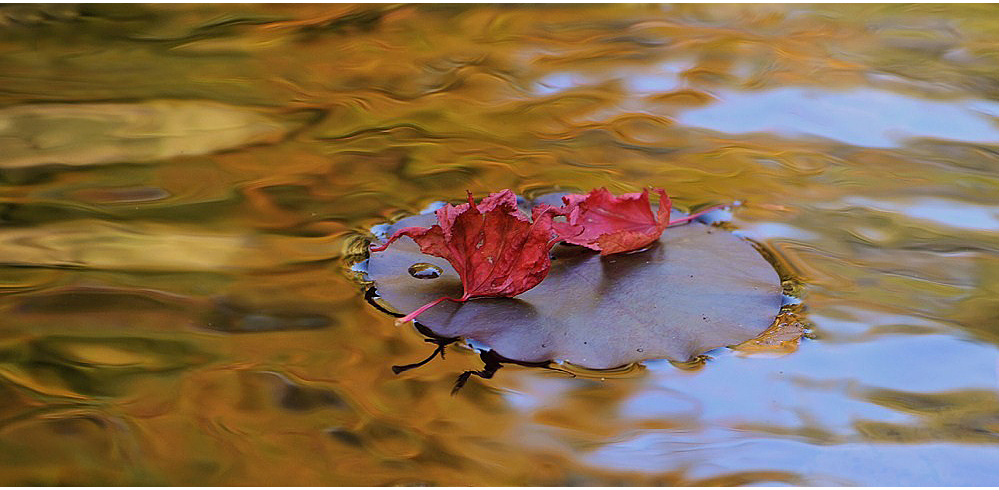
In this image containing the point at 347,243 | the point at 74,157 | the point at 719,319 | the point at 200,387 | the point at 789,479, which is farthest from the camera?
the point at 74,157

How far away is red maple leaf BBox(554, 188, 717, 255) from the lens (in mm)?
1589

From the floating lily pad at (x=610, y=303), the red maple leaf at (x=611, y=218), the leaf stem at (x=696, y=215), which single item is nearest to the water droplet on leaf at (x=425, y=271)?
the floating lily pad at (x=610, y=303)

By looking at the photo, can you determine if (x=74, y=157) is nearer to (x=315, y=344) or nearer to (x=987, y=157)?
(x=315, y=344)

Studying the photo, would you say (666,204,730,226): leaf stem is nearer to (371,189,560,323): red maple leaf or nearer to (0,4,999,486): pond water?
(0,4,999,486): pond water

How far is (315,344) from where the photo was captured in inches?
56.0

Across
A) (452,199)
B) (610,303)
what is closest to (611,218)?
(610,303)

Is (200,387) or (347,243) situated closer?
(200,387)

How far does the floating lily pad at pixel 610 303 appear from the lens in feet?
4.55

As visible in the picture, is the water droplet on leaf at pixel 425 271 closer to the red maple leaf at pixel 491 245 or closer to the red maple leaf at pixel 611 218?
the red maple leaf at pixel 491 245

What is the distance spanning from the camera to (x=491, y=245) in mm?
1464

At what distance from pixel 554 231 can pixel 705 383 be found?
→ 13.6 inches

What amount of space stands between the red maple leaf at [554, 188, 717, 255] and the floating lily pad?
0.02m

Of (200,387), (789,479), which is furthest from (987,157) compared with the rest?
(200,387)

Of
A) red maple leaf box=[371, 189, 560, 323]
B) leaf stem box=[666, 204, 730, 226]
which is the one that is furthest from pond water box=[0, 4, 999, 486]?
red maple leaf box=[371, 189, 560, 323]
